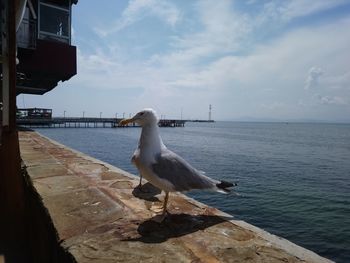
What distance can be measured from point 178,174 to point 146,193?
1087 millimetres

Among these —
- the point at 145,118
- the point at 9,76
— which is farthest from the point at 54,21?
the point at 145,118

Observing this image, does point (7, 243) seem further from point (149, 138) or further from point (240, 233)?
point (240, 233)

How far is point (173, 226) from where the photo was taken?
11.6 feet

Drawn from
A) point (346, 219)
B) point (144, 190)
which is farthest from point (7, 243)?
point (346, 219)

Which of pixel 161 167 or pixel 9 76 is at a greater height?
pixel 9 76

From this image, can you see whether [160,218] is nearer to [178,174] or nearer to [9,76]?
[178,174]

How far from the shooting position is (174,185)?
3.98m

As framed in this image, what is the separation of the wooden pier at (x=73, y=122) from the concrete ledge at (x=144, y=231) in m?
10.9

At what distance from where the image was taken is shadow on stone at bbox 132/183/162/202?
477 centimetres

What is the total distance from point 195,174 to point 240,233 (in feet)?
3.27

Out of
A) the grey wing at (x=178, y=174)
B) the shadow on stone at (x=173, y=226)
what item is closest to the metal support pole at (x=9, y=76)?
the grey wing at (x=178, y=174)

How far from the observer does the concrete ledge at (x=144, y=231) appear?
2811mm

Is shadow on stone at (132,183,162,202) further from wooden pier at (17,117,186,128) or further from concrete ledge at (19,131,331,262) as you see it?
wooden pier at (17,117,186,128)

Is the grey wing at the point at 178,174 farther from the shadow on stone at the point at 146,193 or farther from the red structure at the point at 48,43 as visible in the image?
the red structure at the point at 48,43
